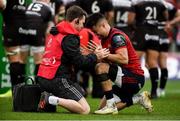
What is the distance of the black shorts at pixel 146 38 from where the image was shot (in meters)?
15.2

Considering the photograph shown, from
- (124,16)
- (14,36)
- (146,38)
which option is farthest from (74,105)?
(124,16)

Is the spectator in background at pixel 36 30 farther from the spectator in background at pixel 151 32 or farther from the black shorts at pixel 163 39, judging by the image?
the black shorts at pixel 163 39

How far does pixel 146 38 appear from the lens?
50.0 feet

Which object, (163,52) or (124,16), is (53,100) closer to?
(163,52)

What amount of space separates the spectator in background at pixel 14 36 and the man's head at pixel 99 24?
3168mm

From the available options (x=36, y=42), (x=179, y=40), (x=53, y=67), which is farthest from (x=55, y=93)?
(x=179, y=40)

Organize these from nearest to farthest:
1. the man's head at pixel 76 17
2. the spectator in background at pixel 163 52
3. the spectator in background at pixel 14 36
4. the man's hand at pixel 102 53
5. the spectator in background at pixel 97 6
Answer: the man's hand at pixel 102 53 < the man's head at pixel 76 17 < the spectator in background at pixel 14 36 < the spectator in background at pixel 97 6 < the spectator in background at pixel 163 52

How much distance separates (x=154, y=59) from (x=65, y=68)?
Answer: 479cm

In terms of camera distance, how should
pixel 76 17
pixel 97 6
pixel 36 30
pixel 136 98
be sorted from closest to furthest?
1. pixel 76 17
2. pixel 136 98
3. pixel 36 30
4. pixel 97 6

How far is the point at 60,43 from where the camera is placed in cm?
1064

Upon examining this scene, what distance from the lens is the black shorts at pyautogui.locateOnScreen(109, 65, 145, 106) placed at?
1088 centimetres

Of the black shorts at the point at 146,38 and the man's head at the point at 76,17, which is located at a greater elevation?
the man's head at the point at 76,17

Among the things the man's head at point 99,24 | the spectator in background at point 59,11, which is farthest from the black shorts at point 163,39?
the man's head at point 99,24

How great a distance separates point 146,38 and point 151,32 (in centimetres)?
15
